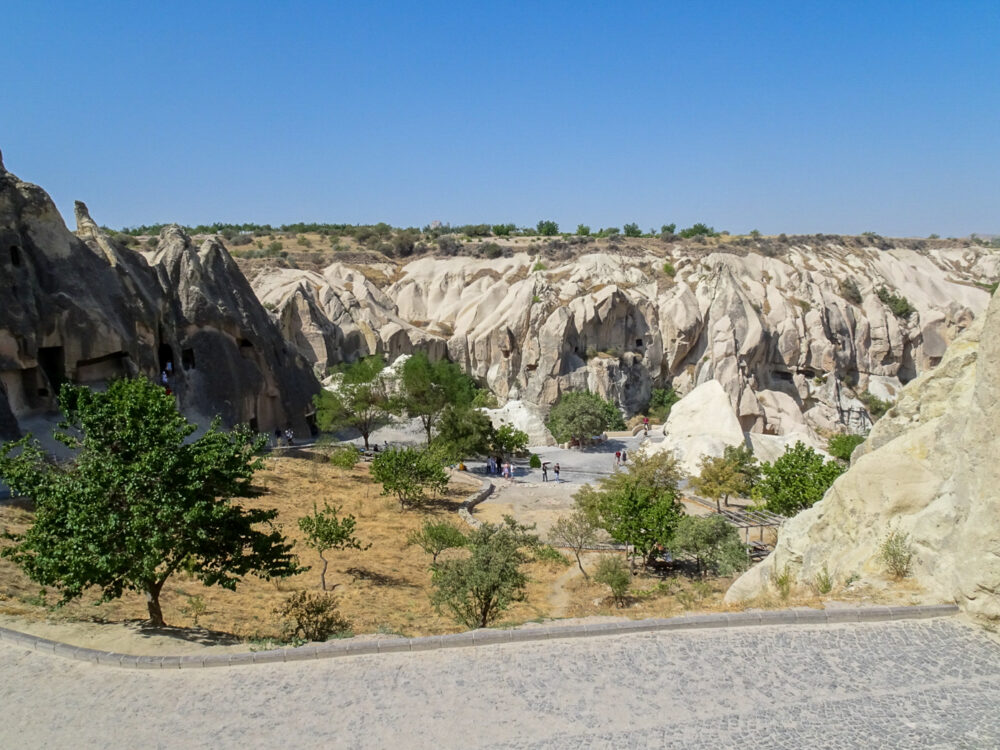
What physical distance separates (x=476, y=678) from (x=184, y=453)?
4324 mm

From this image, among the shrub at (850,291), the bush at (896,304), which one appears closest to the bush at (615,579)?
the bush at (896,304)

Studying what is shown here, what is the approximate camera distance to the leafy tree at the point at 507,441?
28.0 m

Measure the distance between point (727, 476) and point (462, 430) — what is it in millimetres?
10471

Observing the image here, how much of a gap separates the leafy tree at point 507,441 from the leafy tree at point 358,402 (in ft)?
14.1

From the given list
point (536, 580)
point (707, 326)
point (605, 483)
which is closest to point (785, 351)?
point (707, 326)

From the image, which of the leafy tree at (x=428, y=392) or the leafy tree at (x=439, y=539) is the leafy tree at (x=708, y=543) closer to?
the leafy tree at (x=439, y=539)

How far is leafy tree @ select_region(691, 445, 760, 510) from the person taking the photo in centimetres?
2025

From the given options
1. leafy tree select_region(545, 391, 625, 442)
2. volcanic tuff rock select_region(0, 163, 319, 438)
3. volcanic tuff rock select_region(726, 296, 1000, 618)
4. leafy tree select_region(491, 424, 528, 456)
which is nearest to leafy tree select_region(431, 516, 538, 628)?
volcanic tuff rock select_region(726, 296, 1000, 618)

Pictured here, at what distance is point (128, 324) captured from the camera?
21.6m

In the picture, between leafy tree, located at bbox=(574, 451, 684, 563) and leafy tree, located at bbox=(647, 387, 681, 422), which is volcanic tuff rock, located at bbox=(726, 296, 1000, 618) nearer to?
leafy tree, located at bbox=(574, 451, 684, 563)

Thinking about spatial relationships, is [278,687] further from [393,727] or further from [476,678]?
[476,678]

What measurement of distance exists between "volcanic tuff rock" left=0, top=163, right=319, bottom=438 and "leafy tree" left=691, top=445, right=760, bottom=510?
15.7m

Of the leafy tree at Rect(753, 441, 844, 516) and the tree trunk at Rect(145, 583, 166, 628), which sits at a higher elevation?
the tree trunk at Rect(145, 583, 166, 628)

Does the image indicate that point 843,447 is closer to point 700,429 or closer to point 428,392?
point 700,429
